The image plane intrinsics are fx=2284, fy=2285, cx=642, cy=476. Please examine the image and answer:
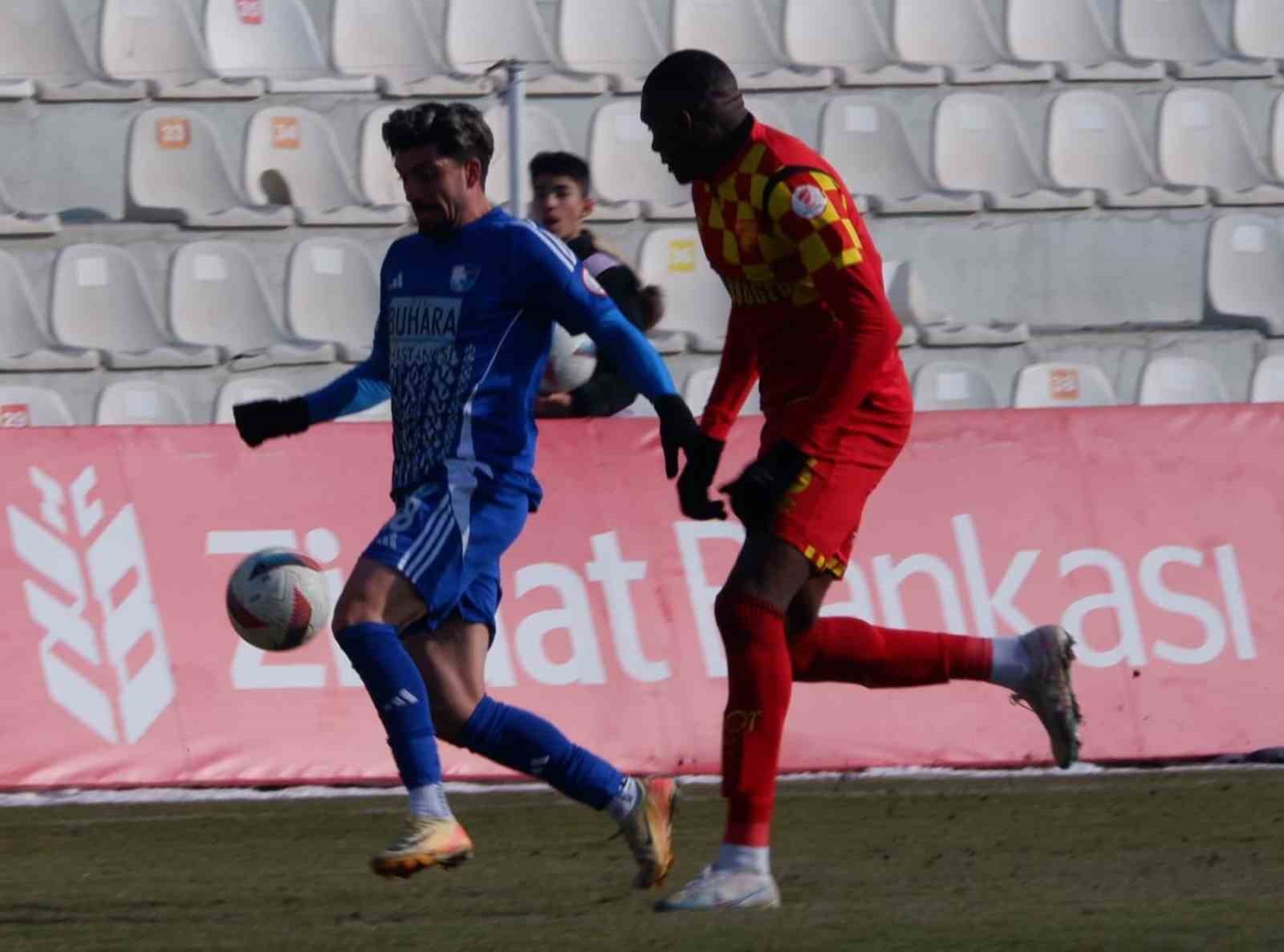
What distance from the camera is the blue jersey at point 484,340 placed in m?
5.36

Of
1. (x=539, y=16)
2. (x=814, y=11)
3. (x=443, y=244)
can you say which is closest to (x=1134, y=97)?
(x=814, y=11)

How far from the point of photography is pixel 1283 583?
8.70 m

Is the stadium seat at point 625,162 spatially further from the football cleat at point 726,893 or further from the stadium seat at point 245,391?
the football cleat at point 726,893

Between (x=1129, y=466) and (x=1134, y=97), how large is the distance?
4.92 m

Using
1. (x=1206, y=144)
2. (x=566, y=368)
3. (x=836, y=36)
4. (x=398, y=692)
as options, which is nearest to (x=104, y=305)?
(x=566, y=368)

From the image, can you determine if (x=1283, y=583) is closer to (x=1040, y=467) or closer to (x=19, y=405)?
(x=1040, y=467)

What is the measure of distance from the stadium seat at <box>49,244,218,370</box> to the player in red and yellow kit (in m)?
6.55

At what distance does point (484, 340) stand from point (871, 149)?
302 inches

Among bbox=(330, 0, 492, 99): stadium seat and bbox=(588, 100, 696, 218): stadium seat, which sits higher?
bbox=(330, 0, 492, 99): stadium seat

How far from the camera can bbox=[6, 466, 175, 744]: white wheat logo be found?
8.15 meters

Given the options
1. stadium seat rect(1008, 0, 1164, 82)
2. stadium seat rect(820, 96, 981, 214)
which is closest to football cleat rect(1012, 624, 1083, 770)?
stadium seat rect(820, 96, 981, 214)

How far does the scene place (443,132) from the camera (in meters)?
5.37

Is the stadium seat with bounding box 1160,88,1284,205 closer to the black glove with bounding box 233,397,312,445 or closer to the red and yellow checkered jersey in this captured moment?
the red and yellow checkered jersey

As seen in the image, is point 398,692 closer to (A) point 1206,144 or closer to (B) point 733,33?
(B) point 733,33
